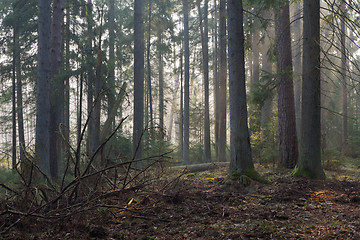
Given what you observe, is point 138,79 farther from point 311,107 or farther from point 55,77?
point 311,107

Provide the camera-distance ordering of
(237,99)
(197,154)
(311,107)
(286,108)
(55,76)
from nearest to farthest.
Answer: (237,99) → (311,107) → (286,108) → (55,76) → (197,154)

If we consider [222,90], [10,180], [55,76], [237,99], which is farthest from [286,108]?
[10,180]

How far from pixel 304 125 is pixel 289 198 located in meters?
2.75

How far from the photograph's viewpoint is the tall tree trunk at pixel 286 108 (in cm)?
985

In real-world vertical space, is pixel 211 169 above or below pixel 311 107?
below

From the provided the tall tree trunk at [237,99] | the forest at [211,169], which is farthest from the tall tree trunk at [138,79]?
the tall tree trunk at [237,99]

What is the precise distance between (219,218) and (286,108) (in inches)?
265

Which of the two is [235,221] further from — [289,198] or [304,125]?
[304,125]

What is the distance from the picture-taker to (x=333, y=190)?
20.2 feet

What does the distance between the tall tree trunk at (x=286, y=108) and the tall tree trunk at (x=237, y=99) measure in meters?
3.15

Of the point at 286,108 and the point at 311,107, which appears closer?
the point at 311,107

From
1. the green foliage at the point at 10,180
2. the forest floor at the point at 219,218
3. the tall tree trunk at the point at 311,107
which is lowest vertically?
the green foliage at the point at 10,180

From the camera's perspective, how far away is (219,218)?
443 cm

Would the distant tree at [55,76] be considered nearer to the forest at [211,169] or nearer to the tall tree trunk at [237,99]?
the forest at [211,169]
